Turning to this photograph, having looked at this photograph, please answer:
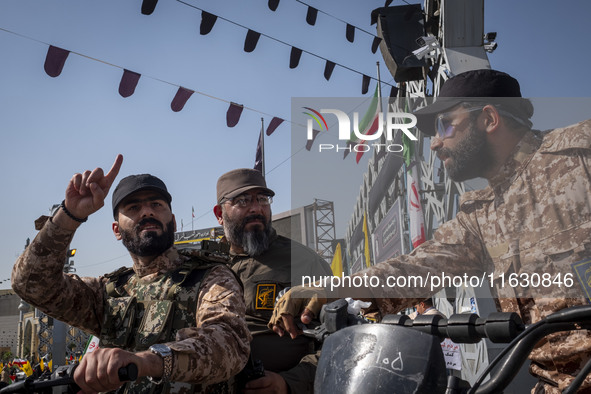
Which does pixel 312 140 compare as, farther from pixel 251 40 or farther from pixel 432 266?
pixel 251 40

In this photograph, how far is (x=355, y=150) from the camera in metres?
2.14

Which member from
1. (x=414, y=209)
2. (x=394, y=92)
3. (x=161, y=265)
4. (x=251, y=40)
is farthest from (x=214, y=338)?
(x=394, y=92)

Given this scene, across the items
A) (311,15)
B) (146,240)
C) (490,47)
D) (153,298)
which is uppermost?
(311,15)

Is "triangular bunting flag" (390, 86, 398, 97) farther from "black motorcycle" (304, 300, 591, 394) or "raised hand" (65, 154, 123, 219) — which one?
"black motorcycle" (304, 300, 591, 394)

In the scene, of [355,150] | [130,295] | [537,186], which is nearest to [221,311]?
[130,295]

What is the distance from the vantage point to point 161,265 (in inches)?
102

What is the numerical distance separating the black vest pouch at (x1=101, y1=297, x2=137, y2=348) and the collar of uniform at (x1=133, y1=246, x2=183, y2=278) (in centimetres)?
21

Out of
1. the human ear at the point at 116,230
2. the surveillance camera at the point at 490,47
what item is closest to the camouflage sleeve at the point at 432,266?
the human ear at the point at 116,230

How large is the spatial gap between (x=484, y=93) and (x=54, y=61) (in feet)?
19.7

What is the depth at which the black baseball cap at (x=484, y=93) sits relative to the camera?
1826 mm

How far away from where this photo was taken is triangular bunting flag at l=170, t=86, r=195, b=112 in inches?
291

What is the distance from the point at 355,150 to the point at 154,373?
117 cm

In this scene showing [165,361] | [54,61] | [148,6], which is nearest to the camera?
[165,361]

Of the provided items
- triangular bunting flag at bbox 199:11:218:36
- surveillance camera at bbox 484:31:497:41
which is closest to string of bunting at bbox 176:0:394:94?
triangular bunting flag at bbox 199:11:218:36
